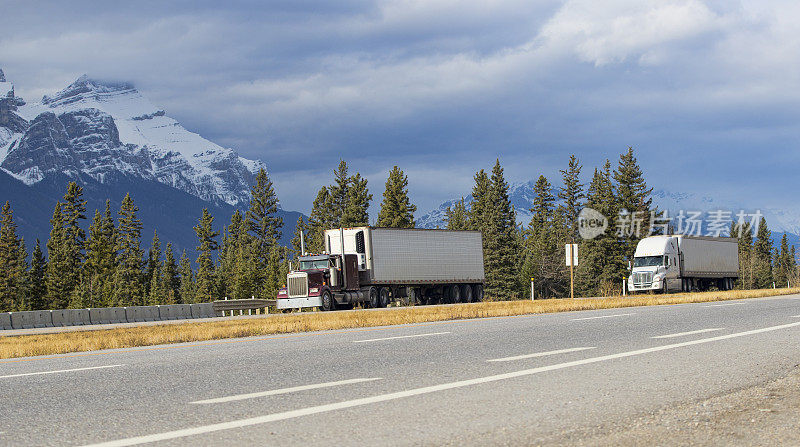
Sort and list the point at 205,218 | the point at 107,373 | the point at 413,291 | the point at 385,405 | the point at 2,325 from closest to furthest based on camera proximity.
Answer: the point at 385,405 < the point at 107,373 < the point at 2,325 < the point at 413,291 < the point at 205,218

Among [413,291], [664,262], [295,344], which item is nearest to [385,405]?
[295,344]

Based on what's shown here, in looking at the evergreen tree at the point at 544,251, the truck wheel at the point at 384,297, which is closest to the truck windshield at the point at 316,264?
the truck wheel at the point at 384,297

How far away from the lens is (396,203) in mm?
88750

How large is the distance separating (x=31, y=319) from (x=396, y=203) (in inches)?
2185

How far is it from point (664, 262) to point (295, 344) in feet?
144

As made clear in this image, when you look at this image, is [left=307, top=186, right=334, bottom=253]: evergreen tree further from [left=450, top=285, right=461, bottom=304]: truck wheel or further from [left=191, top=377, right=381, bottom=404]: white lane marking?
[left=191, top=377, right=381, bottom=404]: white lane marking

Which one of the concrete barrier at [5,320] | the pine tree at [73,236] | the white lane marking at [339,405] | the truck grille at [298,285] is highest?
the pine tree at [73,236]

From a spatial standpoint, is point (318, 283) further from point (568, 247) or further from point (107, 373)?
→ point (107, 373)

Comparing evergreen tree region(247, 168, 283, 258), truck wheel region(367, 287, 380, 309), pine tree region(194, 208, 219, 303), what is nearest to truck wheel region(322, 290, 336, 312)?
truck wheel region(367, 287, 380, 309)

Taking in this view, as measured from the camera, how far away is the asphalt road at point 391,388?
19.7 feet

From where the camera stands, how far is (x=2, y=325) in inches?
1351

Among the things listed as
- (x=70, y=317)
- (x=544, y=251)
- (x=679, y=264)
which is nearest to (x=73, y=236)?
(x=544, y=251)

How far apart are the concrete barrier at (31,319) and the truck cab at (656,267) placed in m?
33.5

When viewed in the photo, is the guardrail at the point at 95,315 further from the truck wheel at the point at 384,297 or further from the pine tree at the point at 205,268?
the pine tree at the point at 205,268
